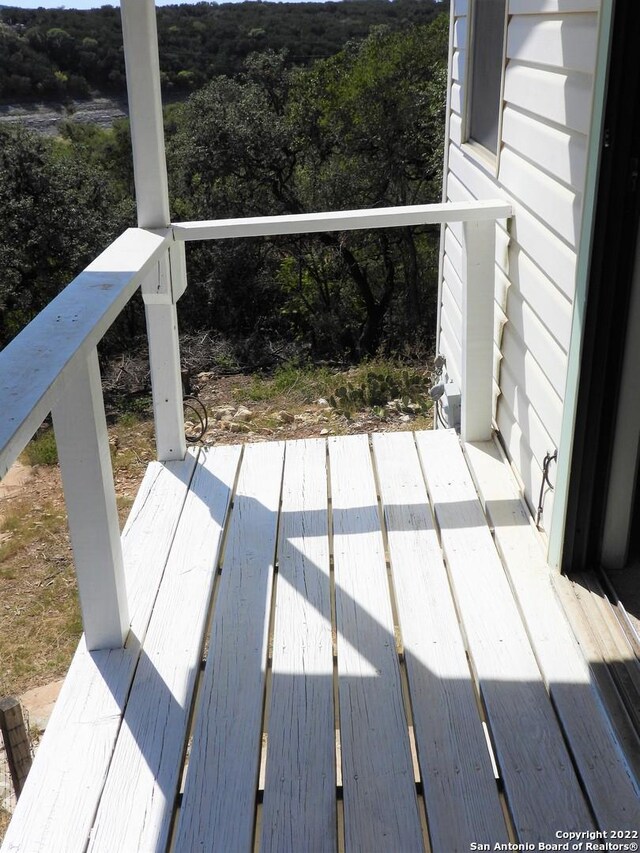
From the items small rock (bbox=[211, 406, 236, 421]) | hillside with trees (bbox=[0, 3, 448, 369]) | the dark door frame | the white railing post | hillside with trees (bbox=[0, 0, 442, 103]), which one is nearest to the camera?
the dark door frame

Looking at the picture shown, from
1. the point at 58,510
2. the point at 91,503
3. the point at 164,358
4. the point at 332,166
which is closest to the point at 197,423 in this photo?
the point at 58,510

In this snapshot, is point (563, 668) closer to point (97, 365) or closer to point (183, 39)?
point (97, 365)

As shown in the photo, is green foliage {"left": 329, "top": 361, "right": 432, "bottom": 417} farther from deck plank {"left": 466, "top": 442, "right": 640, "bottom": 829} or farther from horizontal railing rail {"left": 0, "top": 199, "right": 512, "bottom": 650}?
deck plank {"left": 466, "top": 442, "right": 640, "bottom": 829}

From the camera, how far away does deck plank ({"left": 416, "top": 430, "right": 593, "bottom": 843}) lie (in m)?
1.50

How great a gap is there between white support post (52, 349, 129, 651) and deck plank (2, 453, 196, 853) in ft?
0.28

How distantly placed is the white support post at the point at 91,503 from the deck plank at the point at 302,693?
1.40 ft

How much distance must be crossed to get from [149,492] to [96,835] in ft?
4.66

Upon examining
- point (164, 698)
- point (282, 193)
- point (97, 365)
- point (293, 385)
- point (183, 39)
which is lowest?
point (293, 385)

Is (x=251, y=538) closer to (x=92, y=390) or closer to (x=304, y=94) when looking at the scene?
(x=92, y=390)

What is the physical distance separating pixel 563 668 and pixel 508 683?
0.14 metres

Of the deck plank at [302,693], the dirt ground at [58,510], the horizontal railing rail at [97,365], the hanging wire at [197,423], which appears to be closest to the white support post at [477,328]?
the horizontal railing rail at [97,365]

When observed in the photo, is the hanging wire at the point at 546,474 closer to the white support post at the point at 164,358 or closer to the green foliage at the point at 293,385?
the white support post at the point at 164,358

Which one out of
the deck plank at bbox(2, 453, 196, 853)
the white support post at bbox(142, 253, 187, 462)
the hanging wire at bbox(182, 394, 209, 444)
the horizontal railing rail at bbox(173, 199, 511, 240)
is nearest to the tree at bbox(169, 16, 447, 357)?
the hanging wire at bbox(182, 394, 209, 444)

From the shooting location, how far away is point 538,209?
7.77ft
